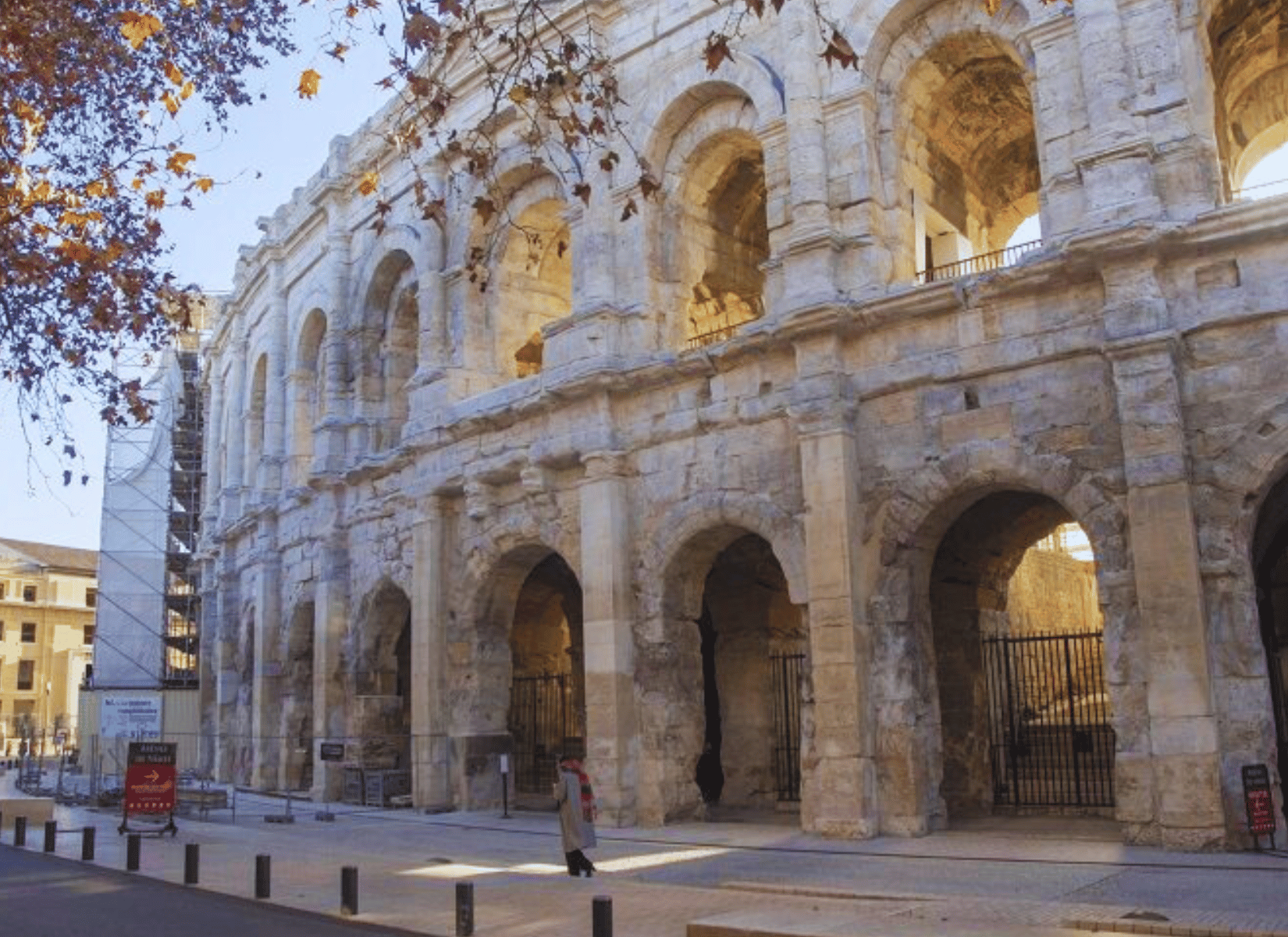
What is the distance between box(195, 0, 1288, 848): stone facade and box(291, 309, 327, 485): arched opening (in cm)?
118

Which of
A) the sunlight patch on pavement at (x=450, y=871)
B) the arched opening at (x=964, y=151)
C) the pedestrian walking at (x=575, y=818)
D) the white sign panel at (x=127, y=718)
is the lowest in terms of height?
the sunlight patch on pavement at (x=450, y=871)

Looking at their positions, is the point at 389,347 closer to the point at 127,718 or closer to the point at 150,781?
the point at 127,718

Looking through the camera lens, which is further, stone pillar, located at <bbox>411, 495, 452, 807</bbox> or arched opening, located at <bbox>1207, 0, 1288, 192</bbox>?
stone pillar, located at <bbox>411, 495, 452, 807</bbox>

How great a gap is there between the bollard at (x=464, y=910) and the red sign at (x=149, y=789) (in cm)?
911

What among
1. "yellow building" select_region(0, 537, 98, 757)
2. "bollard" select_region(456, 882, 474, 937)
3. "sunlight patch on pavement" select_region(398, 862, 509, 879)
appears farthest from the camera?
"yellow building" select_region(0, 537, 98, 757)

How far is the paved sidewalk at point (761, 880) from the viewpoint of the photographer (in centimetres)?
794

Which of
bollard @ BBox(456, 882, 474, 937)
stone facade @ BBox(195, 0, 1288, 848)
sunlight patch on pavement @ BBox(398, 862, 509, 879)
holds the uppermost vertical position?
stone facade @ BBox(195, 0, 1288, 848)

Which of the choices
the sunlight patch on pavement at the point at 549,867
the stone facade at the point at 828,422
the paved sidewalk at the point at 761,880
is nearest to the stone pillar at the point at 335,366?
the stone facade at the point at 828,422

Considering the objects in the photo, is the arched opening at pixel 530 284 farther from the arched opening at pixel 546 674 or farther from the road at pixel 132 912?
the road at pixel 132 912

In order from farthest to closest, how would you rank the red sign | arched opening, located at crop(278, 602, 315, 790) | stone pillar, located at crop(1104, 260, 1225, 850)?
arched opening, located at crop(278, 602, 315, 790) < the red sign < stone pillar, located at crop(1104, 260, 1225, 850)

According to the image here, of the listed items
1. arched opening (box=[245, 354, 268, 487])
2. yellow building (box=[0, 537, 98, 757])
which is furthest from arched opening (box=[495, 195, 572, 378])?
yellow building (box=[0, 537, 98, 757])

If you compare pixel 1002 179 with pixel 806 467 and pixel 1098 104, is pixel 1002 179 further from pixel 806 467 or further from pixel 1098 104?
pixel 806 467

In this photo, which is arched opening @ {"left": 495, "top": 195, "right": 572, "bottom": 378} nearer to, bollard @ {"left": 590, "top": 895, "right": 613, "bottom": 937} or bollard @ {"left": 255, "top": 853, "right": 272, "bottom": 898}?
bollard @ {"left": 255, "top": 853, "right": 272, "bottom": 898}

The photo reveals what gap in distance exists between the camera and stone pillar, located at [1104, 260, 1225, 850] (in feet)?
35.8
